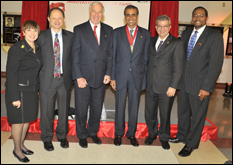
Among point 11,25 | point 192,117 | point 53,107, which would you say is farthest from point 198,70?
point 11,25

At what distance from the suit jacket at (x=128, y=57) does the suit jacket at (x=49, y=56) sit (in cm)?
60

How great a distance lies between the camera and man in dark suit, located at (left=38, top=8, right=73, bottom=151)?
2.61m

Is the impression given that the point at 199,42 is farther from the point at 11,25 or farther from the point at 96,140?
the point at 11,25

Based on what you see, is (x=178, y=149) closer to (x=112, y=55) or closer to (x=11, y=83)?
(x=112, y=55)

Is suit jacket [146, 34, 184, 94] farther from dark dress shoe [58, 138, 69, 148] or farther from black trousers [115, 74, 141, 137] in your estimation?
dark dress shoe [58, 138, 69, 148]

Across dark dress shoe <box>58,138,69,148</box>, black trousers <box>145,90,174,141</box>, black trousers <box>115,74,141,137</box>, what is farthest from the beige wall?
dark dress shoe <box>58,138,69,148</box>

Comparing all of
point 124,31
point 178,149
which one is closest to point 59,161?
point 178,149

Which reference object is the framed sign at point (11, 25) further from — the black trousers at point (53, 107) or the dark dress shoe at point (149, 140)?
the dark dress shoe at point (149, 140)

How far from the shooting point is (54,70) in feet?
8.77

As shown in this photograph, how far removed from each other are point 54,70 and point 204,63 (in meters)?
1.81

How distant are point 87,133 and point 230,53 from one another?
5.47 meters

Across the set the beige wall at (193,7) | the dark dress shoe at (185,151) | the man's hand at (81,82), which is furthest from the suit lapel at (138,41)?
the beige wall at (193,7)

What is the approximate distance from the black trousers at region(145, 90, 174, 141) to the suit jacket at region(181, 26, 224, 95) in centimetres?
32

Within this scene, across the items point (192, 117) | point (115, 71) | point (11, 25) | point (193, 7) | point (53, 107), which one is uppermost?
point (193, 7)
